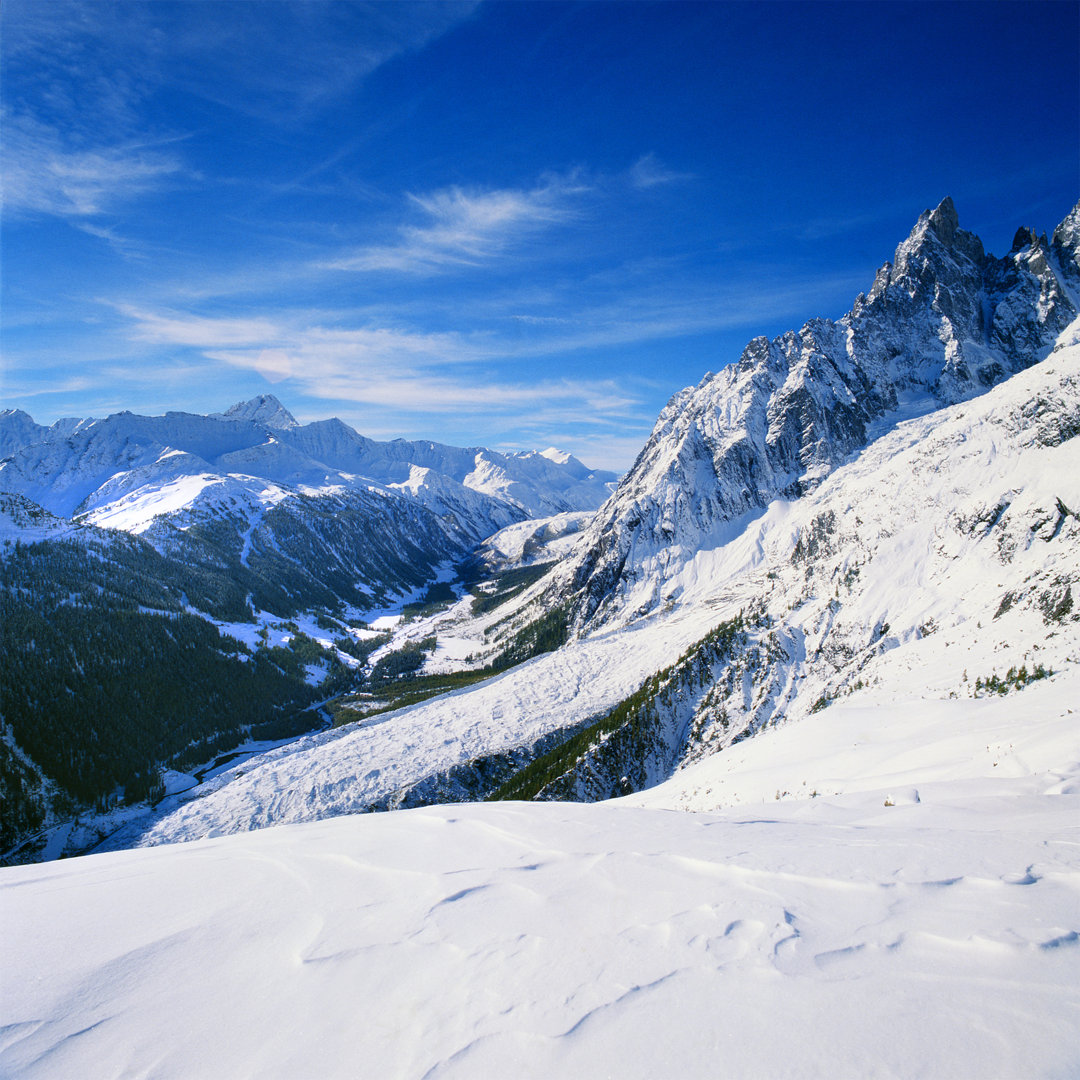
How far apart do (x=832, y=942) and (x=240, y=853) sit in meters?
9.26

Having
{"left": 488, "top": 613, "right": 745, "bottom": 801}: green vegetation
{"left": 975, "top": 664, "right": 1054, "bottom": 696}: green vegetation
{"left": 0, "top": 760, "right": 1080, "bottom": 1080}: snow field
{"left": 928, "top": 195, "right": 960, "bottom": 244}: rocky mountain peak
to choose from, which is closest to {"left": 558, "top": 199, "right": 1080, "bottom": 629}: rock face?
{"left": 928, "top": 195, "right": 960, "bottom": 244}: rocky mountain peak

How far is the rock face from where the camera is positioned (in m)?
138

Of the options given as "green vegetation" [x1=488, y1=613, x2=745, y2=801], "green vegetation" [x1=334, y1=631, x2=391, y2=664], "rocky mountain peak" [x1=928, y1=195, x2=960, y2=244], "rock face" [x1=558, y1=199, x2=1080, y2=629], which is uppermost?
"rocky mountain peak" [x1=928, y1=195, x2=960, y2=244]

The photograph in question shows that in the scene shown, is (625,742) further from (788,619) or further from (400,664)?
(400,664)

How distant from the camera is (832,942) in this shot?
454 cm

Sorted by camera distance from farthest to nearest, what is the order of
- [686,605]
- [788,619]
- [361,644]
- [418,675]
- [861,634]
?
1. [361,644]
2. [418,675]
3. [686,605]
4. [788,619]
5. [861,634]

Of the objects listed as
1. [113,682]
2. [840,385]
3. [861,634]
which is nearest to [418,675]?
[113,682]

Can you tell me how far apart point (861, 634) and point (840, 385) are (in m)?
127

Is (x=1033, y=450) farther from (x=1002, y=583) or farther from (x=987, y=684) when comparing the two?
(x=987, y=684)

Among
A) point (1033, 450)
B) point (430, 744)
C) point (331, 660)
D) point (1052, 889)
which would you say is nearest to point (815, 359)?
point (1033, 450)

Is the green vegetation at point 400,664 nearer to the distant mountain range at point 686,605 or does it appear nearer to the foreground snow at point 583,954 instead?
the distant mountain range at point 686,605

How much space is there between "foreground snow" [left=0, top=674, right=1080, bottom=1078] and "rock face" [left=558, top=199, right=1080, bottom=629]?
119429 millimetres

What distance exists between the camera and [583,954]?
4766 mm

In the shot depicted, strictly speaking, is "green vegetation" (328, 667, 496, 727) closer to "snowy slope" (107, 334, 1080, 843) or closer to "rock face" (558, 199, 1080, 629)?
"snowy slope" (107, 334, 1080, 843)
